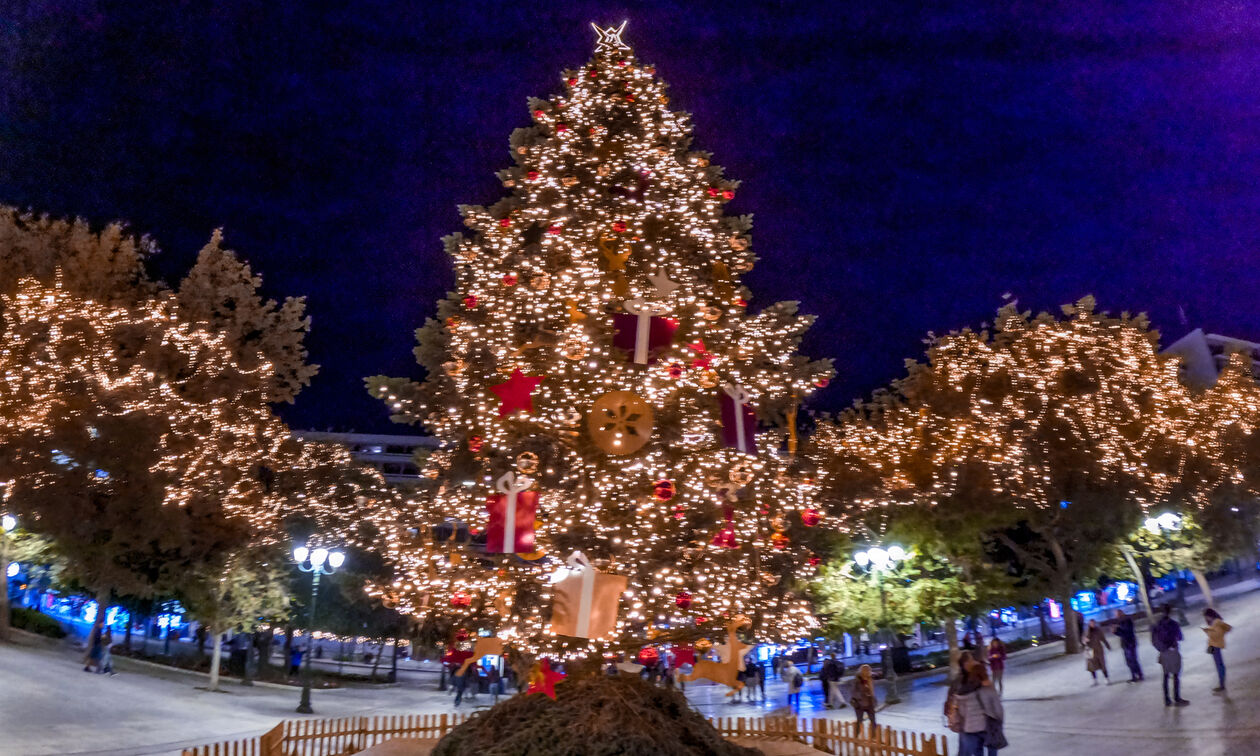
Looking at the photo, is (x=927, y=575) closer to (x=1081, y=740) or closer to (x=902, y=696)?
(x=902, y=696)

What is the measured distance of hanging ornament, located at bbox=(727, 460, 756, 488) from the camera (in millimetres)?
12078

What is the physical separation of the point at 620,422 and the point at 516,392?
1594mm

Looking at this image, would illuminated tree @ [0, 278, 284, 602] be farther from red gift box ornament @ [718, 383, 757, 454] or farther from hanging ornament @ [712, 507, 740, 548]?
red gift box ornament @ [718, 383, 757, 454]

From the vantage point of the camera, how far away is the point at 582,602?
1034 centimetres

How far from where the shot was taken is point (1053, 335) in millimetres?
29594

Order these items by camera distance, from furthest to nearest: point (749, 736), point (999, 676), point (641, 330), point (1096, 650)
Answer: point (1096, 650) < point (999, 676) < point (749, 736) < point (641, 330)

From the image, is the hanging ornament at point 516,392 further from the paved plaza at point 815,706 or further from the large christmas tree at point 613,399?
the paved plaza at point 815,706

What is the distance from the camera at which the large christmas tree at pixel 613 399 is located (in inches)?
476

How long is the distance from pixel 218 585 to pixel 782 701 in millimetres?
17014

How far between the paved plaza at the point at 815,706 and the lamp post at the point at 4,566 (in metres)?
0.93

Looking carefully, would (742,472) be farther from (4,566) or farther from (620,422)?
(4,566)

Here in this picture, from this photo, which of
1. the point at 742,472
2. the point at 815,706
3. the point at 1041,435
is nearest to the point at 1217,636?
the point at 742,472

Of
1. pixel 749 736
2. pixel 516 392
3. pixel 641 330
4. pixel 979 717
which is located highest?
pixel 641 330

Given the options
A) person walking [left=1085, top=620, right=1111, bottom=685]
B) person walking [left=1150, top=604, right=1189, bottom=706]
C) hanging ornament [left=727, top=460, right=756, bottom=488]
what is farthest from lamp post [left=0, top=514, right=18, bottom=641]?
person walking [left=1085, top=620, right=1111, bottom=685]
